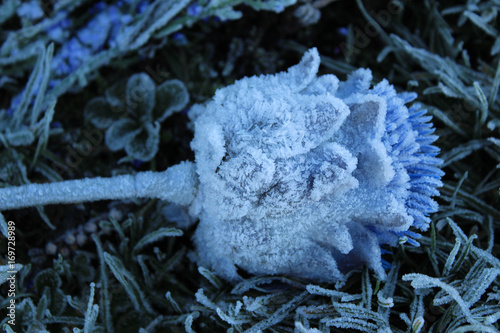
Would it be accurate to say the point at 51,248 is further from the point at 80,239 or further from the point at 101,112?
the point at 101,112

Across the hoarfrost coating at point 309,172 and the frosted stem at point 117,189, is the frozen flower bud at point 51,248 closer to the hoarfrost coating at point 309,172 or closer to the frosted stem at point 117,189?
the frosted stem at point 117,189

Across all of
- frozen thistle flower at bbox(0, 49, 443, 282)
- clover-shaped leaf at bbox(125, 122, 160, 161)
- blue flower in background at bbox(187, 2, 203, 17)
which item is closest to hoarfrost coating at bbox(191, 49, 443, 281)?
frozen thistle flower at bbox(0, 49, 443, 282)

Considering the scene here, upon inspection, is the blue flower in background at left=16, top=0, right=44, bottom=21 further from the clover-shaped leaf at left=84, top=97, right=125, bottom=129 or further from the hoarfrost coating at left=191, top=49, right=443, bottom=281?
the hoarfrost coating at left=191, top=49, right=443, bottom=281

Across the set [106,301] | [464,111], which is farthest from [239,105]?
[464,111]

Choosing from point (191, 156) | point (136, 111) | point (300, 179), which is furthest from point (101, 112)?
point (300, 179)

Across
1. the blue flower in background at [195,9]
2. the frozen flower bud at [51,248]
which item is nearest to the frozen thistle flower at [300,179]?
the frozen flower bud at [51,248]

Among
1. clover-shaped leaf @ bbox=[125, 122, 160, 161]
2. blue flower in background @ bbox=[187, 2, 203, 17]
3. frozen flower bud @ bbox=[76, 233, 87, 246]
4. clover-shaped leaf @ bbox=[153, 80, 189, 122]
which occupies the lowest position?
frozen flower bud @ bbox=[76, 233, 87, 246]
